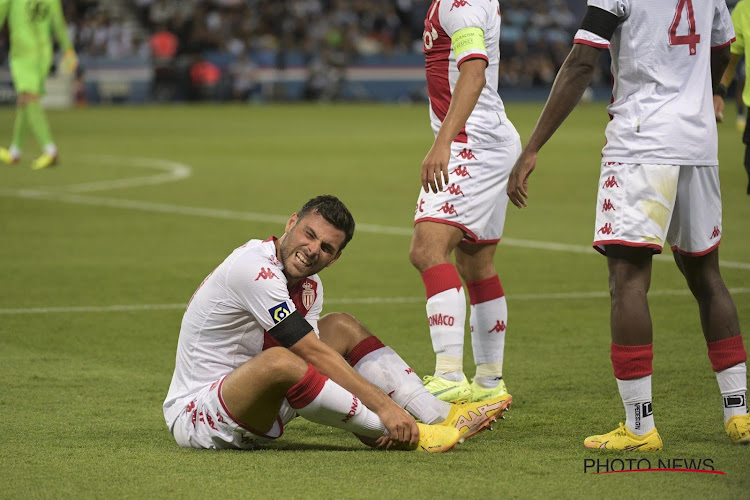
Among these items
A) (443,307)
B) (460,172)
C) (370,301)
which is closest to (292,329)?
(443,307)

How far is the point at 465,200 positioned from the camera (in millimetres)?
5711

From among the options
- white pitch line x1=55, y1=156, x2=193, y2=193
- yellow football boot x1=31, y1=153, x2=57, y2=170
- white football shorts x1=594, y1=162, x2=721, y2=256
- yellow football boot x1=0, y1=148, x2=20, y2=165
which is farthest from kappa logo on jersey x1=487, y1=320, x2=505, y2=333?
yellow football boot x1=0, y1=148, x2=20, y2=165

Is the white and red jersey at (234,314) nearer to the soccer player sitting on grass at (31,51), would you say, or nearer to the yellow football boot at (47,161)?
the soccer player sitting on grass at (31,51)

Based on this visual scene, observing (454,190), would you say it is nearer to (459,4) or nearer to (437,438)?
(459,4)

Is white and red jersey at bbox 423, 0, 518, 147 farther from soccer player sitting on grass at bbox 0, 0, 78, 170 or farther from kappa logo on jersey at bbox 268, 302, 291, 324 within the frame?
soccer player sitting on grass at bbox 0, 0, 78, 170

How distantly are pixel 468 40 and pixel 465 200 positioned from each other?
723 mm

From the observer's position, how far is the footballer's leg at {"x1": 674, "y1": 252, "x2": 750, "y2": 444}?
195 inches

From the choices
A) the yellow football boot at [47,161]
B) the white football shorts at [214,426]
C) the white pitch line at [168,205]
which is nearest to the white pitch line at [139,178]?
the white pitch line at [168,205]

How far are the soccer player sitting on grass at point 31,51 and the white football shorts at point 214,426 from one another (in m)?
12.3

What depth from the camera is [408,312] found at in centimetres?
812

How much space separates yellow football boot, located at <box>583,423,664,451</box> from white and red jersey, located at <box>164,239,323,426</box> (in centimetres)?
126

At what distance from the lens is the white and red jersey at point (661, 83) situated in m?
4.70

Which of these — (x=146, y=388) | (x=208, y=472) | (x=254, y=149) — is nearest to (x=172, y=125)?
(x=254, y=149)

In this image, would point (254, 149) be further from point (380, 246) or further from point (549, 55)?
point (549, 55)
